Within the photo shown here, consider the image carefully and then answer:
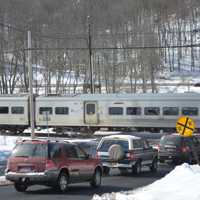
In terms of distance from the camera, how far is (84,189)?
78.5 feet

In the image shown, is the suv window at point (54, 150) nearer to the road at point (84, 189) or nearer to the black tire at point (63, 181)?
the black tire at point (63, 181)

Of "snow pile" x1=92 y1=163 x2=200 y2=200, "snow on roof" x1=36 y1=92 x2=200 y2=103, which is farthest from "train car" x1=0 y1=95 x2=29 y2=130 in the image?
"snow pile" x1=92 y1=163 x2=200 y2=200

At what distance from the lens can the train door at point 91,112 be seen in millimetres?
58094

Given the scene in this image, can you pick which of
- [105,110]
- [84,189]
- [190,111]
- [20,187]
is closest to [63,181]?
[20,187]

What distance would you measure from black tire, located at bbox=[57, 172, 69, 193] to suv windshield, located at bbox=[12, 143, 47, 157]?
3.06 ft

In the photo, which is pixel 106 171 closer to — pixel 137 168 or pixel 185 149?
pixel 137 168

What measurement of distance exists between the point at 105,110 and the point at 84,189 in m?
34.0

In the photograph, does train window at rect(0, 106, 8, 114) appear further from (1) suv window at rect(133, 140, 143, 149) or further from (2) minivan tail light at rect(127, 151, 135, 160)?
(2) minivan tail light at rect(127, 151, 135, 160)

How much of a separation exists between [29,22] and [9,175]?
68.0 m

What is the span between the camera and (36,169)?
2158cm

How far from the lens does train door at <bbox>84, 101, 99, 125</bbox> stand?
58.1 m

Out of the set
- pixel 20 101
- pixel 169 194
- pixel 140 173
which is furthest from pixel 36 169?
pixel 20 101

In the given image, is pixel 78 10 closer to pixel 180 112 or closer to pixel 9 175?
pixel 180 112

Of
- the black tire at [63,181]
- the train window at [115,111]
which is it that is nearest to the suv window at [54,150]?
the black tire at [63,181]
